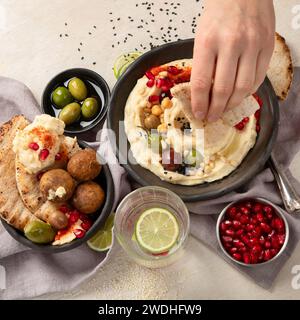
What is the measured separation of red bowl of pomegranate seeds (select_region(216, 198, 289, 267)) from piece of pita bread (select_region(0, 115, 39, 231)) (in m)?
1.13

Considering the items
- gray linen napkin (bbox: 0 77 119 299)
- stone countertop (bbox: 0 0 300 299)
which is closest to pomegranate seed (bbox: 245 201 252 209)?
stone countertop (bbox: 0 0 300 299)

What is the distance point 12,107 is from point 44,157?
79cm

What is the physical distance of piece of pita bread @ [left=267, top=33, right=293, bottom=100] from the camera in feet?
11.5

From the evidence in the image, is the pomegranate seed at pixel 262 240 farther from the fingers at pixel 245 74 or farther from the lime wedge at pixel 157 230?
the fingers at pixel 245 74

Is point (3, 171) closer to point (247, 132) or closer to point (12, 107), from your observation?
point (12, 107)

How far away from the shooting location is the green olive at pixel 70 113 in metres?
3.58

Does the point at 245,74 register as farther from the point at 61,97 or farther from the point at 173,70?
the point at 61,97

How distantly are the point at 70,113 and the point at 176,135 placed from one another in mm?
722

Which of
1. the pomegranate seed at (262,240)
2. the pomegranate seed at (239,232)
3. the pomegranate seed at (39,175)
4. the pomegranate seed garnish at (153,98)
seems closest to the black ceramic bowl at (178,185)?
the pomegranate seed garnish at (153,98)

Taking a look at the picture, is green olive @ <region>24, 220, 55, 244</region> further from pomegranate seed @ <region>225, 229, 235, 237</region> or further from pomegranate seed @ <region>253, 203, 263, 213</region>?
pomegranate seed @ <region>253, 203, 263, 213</region>

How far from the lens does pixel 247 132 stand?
334cm

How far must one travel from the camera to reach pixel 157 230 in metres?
3.28

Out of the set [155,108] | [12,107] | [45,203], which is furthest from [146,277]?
[12,107]

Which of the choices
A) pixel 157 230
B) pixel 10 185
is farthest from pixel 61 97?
pixel 157 230
